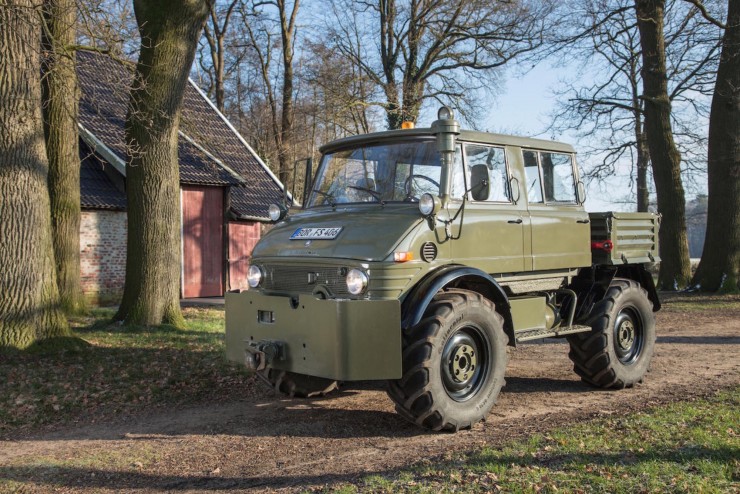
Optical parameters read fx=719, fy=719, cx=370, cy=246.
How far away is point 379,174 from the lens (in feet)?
22.3

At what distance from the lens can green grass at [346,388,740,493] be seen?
15.1ft

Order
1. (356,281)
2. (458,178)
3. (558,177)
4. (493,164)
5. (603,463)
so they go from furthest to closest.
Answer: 1. (558,177)
2. (493,164)
3. (458,178)
4. (356,281)
5. (603,463)

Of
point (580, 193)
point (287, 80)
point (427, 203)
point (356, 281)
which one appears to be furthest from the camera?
point (287, 80)

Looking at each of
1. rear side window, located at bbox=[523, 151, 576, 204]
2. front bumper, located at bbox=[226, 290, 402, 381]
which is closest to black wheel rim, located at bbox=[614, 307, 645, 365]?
rear side window, located at bbox=[523, 151, 576, 204]

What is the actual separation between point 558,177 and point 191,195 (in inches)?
571

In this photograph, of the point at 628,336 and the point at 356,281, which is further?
the point at 628,336

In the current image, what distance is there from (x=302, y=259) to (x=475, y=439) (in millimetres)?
2084

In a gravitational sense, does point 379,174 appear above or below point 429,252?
above

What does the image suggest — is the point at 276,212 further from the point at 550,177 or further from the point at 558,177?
the point at 558,177

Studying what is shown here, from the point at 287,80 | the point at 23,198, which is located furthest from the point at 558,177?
the point at 287,80

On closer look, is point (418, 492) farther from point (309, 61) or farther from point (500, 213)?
point (309, 61)

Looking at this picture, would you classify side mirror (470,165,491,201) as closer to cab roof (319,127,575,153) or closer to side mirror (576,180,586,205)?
cab roof (319,127,575,153)

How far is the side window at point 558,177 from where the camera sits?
7.62 m

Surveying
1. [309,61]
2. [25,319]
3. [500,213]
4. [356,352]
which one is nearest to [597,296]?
[500,213]
